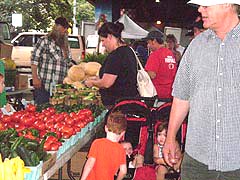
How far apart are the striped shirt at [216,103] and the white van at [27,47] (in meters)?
16.2

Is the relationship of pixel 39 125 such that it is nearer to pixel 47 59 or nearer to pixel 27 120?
pixel 27 120

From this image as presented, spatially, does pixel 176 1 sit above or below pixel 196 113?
above

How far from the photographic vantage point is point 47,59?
7555 mm

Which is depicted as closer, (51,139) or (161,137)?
(51,139)

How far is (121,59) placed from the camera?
18.5 feet

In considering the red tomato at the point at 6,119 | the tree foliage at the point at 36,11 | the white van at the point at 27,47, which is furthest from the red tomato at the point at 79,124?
the tree foliage at the point at 36,11

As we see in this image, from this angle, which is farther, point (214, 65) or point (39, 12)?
point (39, 12)

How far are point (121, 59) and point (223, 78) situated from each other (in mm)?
2581

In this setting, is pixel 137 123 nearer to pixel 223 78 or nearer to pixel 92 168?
pixel 92 168

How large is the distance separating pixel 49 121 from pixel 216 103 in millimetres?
2104

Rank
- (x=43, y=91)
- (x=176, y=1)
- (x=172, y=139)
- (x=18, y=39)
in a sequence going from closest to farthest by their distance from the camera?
(x=172, y=139) < (x=43, y=91) < (x=18, y=39) < (x=176, y=1)

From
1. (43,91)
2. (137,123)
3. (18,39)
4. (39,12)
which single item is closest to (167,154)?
(137,123)

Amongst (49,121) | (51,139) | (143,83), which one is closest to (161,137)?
(143,83)

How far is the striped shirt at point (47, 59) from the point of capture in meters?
7.51
